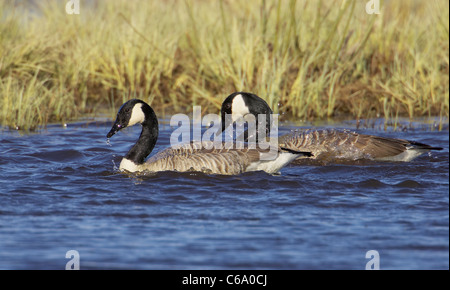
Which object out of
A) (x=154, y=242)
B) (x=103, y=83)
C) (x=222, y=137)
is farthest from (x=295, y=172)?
(x=103, y=83)

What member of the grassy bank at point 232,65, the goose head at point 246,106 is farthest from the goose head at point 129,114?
the grassy bank at point 232,65

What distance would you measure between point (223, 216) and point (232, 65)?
545 cm

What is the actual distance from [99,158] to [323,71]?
3892mm

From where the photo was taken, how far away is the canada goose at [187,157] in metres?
7.82

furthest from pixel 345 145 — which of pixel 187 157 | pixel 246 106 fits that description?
pixel 187 157

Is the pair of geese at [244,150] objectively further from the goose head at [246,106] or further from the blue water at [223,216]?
the blue water at [223,216]

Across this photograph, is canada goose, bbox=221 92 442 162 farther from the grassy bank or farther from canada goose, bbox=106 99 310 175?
the grassy bank

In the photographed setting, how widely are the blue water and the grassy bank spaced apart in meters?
2.50

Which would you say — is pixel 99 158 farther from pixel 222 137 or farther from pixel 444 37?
pixel 444 37

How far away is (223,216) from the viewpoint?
6133 mm

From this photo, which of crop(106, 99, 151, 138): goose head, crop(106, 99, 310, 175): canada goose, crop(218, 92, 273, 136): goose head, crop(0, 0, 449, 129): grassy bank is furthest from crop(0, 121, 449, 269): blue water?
crop(0, 0, 449, 129): grassy bank

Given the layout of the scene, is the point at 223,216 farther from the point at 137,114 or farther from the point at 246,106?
the point at 246,106

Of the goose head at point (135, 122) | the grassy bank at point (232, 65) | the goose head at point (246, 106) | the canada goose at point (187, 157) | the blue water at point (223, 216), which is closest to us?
the blue water at point (223, 216)

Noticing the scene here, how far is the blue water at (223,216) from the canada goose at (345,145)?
0.56ft
